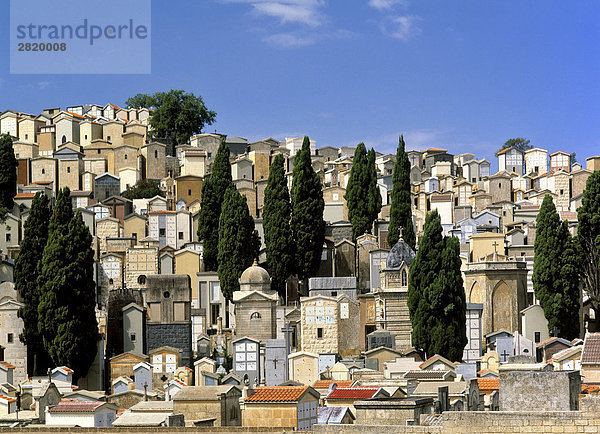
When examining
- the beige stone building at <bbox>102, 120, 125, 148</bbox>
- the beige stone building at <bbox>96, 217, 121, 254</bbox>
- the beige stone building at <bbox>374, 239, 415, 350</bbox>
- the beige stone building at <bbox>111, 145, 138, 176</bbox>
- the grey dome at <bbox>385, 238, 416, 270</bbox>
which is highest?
the beige stone building at <bbox>102, 120, 125, 148</bbox>

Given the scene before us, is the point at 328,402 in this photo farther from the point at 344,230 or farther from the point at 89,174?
the point at 89,174

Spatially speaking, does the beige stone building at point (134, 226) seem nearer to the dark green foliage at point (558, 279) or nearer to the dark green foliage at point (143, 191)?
the dark green foliage at point (143, 191)

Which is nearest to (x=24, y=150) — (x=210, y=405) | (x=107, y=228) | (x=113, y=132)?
(x=113, y=132)

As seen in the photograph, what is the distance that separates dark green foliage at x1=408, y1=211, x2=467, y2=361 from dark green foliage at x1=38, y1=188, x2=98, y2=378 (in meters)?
14.7

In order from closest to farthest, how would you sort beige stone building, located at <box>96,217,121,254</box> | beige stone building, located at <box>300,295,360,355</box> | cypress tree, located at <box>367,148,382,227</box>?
1. beige stone building, located at <box>300,295,360,355</box>
2. cypress tree, located at <box>367,148,382,227</box>
3. beige stone building, located at <box>96,217,121,254</box>

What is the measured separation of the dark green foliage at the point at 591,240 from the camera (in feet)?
196

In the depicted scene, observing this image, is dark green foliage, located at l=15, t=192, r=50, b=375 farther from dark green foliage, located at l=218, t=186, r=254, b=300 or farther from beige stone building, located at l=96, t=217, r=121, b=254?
beige stone building, located at l=96, t=217, r=121, b=254

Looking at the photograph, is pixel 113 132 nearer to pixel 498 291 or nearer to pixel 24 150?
pixel 24 150

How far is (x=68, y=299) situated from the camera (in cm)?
5681

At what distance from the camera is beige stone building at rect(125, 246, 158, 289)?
71750mm

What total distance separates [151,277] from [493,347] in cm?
1714

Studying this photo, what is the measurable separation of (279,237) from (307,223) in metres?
1.85

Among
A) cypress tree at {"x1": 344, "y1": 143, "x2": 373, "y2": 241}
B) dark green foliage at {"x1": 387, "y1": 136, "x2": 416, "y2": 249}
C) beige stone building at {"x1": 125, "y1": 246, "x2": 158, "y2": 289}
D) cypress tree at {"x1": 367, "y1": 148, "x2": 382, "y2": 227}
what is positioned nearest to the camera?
dark green foliage at {"x1": 387, "y1": 136, "x2": 416, "y2": 249}

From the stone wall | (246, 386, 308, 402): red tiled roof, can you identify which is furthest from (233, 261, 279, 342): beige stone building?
(246, 386, 308, 402): red tiled roof
